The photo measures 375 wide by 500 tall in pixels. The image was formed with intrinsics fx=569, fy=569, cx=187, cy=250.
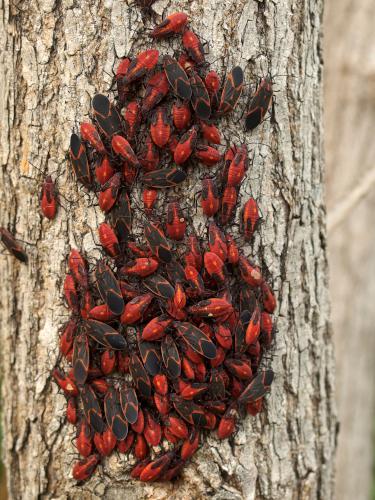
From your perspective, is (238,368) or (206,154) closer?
(206,154)

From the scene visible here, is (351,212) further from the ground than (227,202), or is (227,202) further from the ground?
(351,212)

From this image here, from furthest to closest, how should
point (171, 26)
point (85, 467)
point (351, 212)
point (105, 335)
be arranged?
point (351, 212)
point (85, 467)
point (105, 335)
point (171, 26)

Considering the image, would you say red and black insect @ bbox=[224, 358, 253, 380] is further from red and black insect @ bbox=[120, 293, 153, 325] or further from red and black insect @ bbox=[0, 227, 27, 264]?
red and black insect @ bbox=[0, 227, 27, 264]

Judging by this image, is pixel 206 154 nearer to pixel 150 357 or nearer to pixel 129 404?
pixel 150 357

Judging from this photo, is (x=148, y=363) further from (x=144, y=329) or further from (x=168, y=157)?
(x=168, y=157)

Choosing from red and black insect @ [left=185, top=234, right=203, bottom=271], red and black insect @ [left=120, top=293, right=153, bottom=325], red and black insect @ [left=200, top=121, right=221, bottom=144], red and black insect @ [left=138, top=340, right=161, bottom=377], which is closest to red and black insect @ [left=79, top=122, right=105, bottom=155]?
red and black insect @ [left=200, top=121, right=221, bottom=144]

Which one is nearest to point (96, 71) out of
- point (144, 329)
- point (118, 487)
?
point (144, 329)

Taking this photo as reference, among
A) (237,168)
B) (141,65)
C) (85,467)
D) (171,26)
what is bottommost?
(85,467)

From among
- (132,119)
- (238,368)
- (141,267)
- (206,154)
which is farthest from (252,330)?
(132,119)
